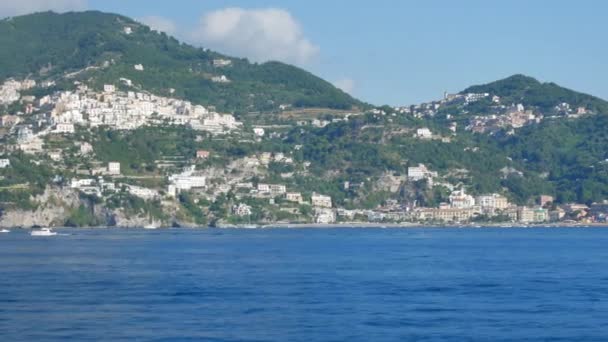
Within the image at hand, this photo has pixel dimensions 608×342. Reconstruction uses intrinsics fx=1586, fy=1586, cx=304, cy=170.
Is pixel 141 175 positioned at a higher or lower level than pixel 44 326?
higher

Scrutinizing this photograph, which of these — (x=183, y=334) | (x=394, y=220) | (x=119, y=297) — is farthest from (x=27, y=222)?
(x=183, y=334)

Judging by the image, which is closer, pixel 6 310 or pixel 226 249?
pixel 6 310

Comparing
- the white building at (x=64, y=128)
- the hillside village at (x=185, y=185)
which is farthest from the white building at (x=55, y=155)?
the white building at (x=64, y=128)

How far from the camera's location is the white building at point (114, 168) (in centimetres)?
17225

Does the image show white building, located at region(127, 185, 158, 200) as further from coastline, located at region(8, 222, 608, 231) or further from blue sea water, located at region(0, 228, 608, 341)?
blue sea water, located at region(0, 228, 608, 341)

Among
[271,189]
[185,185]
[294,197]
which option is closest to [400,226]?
[294,197]

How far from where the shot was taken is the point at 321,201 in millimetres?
187500

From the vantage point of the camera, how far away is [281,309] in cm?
5444

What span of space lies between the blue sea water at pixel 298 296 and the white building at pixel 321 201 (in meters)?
89.0

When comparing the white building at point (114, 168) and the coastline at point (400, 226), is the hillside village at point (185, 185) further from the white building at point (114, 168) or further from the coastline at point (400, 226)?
the coastline at point (400, 226)

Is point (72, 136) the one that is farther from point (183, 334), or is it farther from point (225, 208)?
point (183, 334)

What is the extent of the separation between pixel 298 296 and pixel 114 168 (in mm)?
116100

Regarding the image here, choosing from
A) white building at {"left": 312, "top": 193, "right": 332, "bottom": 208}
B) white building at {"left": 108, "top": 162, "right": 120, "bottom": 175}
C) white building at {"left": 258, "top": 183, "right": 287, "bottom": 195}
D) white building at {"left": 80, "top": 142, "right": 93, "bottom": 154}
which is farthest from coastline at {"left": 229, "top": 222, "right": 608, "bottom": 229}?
white building at {"left": 80, "top": 142, "right": 93, "bottom": 154}

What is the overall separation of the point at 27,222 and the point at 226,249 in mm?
57784
